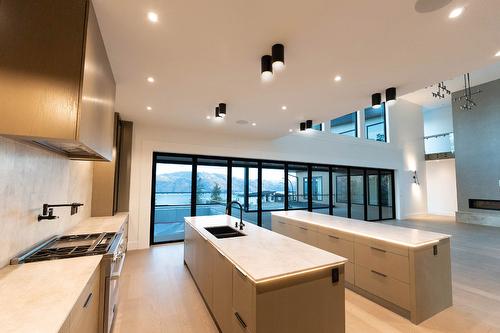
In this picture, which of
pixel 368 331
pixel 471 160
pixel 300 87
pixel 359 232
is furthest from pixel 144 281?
pixel 471 160

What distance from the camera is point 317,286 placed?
1647mm

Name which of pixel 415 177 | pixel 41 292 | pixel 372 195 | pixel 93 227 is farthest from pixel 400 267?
pixel 415 177

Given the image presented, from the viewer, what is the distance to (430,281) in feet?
7.84

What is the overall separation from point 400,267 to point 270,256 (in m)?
1.62

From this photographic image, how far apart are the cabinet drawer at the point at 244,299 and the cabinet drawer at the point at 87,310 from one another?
0.98m

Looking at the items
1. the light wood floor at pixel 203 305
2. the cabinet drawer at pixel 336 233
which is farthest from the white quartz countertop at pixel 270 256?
the cabinet drawer at pixel 336 233

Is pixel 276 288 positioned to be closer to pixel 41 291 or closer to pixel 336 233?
pixel 41 291

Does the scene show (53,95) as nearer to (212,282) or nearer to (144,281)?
(212,282)

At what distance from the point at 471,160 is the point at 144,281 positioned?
11156 mm

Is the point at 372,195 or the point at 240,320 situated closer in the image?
the point at 240,320

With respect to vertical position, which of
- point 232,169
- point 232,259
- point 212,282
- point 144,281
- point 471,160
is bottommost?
point 144,281

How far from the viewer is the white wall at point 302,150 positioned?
496cm

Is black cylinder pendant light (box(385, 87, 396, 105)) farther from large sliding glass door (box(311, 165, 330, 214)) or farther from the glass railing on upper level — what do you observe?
the glass railing on upper level

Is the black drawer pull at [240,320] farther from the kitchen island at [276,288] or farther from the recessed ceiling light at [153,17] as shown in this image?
the recessed ceiling light at [153,17]
